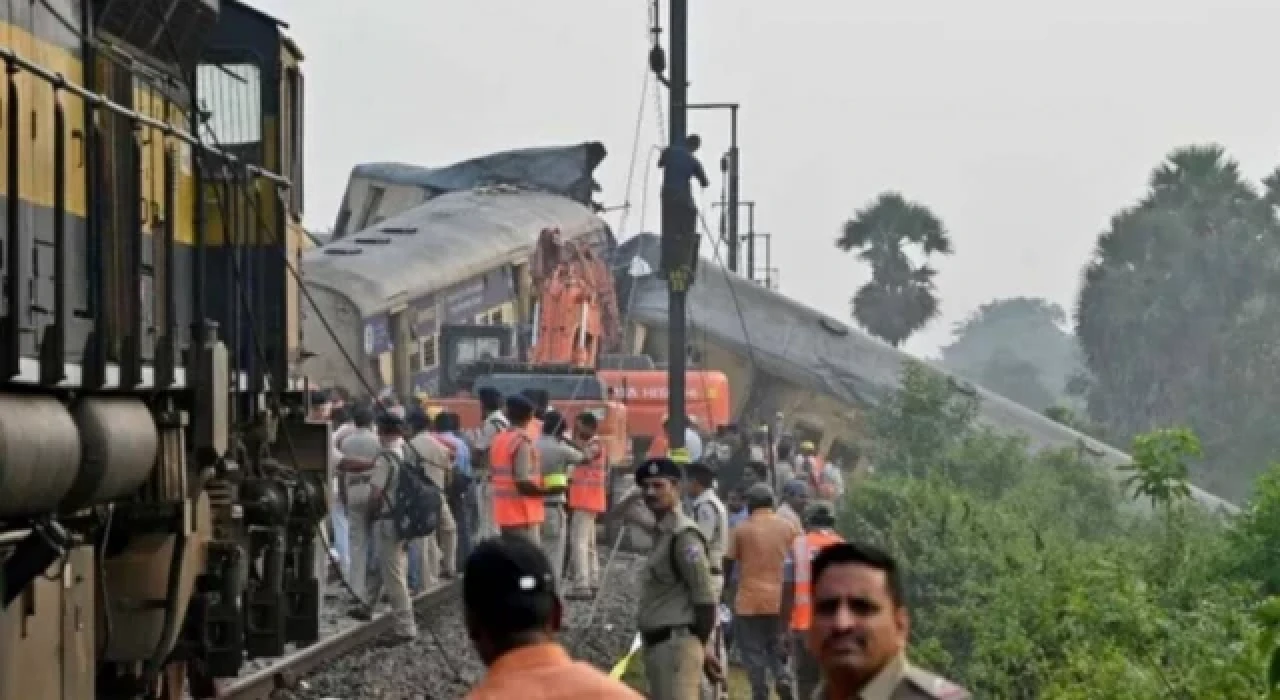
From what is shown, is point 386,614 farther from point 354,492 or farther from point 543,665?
point 543,665

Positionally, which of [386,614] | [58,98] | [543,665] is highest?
[58,98]

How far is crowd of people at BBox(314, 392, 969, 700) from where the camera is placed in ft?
16.4

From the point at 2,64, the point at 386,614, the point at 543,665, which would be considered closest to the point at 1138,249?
the point at 386,614

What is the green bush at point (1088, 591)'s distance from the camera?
11.3m

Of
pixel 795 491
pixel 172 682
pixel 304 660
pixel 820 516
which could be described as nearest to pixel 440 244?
pixel 795 491

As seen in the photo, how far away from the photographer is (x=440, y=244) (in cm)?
3759

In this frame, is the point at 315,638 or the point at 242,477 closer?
the point at 242,477

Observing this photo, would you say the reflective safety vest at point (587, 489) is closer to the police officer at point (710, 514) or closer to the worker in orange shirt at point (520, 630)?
the police officer at point (710, 514)

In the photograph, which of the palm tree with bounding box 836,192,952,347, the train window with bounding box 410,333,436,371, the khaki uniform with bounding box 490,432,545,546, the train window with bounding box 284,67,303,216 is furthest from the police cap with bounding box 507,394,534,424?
the palm tree with bounding box 836,192,952,347

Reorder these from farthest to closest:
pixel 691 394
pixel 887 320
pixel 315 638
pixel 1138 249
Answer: pixel 887 320, pixel 1138 249, pixel 691 394, pixel 315 638

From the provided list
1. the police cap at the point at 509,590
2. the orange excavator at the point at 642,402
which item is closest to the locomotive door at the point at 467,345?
the orange excavator at the point at 642,402

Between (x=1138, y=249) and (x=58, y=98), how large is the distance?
4885cm

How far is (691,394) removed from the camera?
35.2m

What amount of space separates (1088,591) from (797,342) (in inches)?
1379
